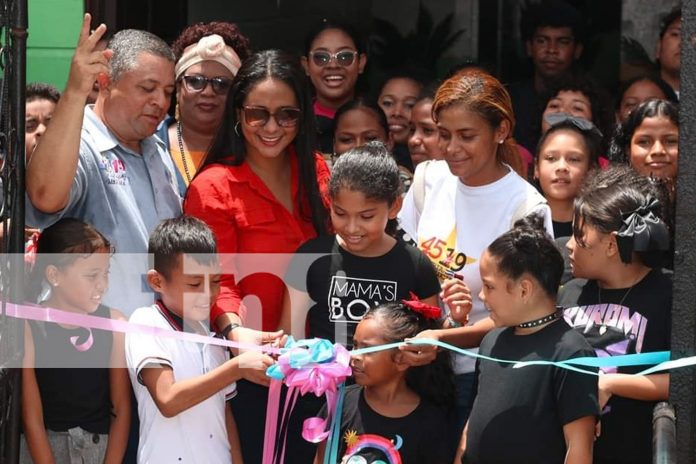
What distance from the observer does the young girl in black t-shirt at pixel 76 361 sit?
4.18 m

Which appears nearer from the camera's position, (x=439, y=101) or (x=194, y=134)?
(x=439, y=101)

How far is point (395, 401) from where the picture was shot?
416 cm

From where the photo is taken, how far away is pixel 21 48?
3.87 meters

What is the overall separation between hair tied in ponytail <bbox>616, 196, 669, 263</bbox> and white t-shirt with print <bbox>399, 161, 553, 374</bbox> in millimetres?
412

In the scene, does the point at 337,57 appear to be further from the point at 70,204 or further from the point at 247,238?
the point at 70,204

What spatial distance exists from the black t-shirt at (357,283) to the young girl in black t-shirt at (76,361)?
29.3 inches

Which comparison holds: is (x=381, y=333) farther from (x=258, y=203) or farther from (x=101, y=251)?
(x=101, y=251)

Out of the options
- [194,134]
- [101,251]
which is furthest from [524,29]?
[101,251]

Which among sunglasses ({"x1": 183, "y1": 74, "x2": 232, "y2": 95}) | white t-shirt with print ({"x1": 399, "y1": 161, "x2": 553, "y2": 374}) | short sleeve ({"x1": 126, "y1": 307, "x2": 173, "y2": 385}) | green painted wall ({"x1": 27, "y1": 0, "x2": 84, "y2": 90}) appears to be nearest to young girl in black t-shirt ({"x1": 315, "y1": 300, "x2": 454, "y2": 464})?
white t-shirt with print ({"x1": 399, "y1": 161, "x2": 553, "y2": 374})

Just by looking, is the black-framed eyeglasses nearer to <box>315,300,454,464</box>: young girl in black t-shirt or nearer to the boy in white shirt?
<box>315,300,454,464</box>: young girl in black t-shirt

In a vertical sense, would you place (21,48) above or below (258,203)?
above

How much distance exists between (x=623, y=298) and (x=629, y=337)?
5.6 inches

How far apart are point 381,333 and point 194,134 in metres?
1.55

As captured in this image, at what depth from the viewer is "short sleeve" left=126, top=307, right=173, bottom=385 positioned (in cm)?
408
